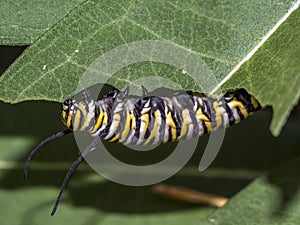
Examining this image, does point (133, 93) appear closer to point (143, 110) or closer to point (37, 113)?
point (143, 110)

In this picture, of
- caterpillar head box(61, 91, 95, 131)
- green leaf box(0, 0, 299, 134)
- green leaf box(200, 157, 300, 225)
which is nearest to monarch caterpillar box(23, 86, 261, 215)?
caterpillar head box(61, 91, 95, 131)

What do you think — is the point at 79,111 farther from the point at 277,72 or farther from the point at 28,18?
the point at 277,72

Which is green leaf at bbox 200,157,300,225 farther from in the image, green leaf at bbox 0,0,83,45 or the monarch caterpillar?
green leaf at bbox 0,0,83,45

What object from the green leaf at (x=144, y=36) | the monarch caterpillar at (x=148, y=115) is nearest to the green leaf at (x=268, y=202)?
the monarch caterpillar at (x=148, y=115)

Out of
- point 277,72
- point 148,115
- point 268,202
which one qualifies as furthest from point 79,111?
point 268,202

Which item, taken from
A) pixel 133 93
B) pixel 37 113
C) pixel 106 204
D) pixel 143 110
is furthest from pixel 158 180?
pixel 133 93

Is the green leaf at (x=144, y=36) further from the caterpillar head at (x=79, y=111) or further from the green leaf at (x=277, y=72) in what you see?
the caterpillar head at (x=79, y=111)
